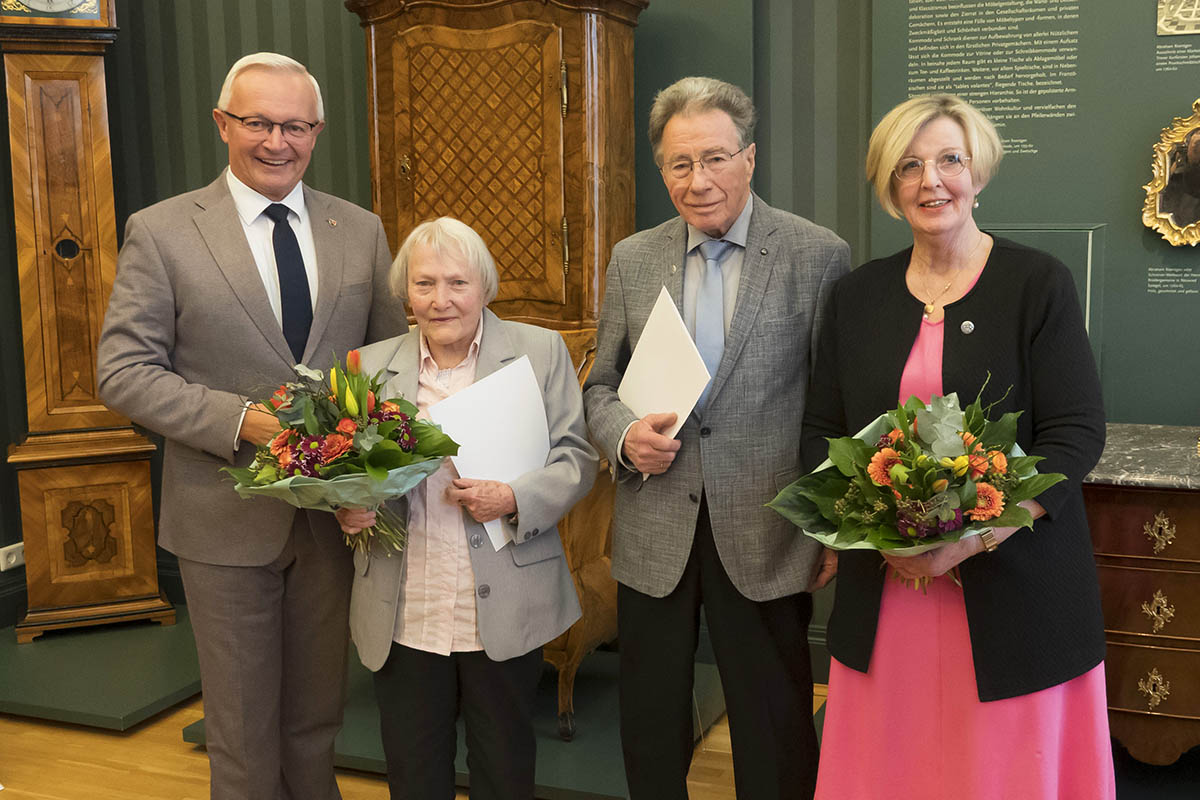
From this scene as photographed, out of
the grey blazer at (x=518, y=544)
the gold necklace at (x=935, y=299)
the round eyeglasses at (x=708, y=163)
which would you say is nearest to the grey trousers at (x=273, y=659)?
the grey blazer at (x=518, y=544)

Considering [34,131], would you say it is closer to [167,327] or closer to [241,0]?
[241,0]

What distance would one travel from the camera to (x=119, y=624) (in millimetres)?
4820

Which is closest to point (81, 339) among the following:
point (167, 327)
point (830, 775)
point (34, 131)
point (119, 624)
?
point (34, 131)

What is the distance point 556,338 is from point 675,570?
0.59m

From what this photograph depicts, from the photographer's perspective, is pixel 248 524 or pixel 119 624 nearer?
pixel 248 524

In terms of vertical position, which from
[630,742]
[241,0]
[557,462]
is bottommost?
[630,742]

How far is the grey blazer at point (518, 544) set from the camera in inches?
91.4

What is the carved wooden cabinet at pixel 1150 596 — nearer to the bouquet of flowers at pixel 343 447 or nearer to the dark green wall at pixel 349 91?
the dark green wall at pixel 349 91

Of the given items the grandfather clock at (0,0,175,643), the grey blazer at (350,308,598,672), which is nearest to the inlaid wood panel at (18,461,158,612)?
the grandfather clock at (0,0,175,643)

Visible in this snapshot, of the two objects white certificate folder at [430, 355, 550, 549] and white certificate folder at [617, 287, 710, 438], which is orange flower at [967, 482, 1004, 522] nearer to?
white certificate folder at [617, 287, 710, 438]

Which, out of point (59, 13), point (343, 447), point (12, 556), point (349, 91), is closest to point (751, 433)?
point (343, 447)

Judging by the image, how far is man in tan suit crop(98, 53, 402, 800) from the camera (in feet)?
8.06

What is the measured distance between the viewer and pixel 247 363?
2516mm

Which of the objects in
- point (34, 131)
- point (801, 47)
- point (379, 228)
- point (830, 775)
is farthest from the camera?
point (34, 131)
